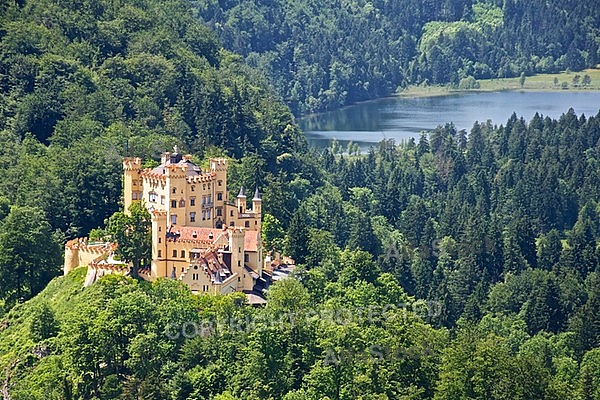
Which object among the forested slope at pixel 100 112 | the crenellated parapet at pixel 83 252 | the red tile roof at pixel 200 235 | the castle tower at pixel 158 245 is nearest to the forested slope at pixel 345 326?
the crenellated parapet at pixel 83 252

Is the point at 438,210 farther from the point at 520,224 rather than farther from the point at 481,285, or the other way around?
the point at 481,285

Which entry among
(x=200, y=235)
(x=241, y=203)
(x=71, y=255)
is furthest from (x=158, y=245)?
(x=241, y=203)


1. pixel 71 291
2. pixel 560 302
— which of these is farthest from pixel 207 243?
pixel 560 302

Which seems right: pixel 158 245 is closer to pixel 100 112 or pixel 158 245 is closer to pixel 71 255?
pixel 71 255

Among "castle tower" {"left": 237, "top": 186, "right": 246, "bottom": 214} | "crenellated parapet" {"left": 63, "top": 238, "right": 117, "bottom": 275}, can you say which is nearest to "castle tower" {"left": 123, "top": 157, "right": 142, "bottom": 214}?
"crenellated parapet" {"left": 63, "top": 238, "right": 117, "bottom": 275}

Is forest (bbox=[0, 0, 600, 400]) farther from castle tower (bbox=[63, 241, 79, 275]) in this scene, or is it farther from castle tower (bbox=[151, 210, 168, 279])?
castle tower (bbox=[151, 210, 168, 279])

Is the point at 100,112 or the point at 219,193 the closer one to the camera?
the point at 219,193

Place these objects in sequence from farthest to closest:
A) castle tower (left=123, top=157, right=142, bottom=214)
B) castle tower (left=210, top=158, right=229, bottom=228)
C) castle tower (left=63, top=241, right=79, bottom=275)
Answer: castle tower (left=210, top=158, right=229, bottom=228), castle tower (left=123, top=157, right=142, bottom=214), castle tower (left=63, top=241, right=79, bottom=275)
